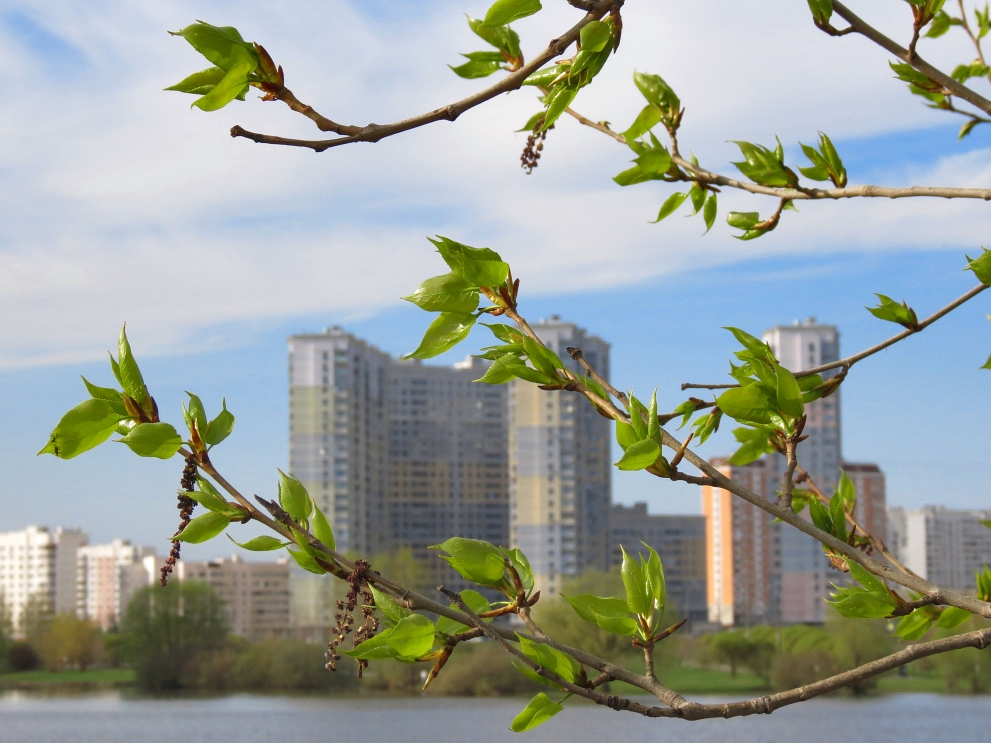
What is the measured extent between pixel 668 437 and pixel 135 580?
207 feet

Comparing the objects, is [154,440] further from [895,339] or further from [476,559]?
[895,339]

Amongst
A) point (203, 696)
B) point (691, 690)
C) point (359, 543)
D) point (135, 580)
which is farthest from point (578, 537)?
point (135, 580)

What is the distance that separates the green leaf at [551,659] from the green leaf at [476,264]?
0.25 metres

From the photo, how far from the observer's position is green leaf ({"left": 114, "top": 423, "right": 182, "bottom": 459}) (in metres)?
0.73

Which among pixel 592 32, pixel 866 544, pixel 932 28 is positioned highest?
pixel 932 28

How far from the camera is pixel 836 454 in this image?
4447 cm

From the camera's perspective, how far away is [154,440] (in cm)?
74

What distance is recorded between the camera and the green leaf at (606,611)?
872 mm

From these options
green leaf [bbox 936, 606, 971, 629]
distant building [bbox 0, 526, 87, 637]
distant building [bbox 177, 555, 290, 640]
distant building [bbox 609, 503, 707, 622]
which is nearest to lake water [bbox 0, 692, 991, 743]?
distant building [bbox 609, 503, 707, 622]

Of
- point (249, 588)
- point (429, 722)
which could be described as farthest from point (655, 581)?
point (249, 588)

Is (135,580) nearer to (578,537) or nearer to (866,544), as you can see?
(578,537)

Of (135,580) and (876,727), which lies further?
(135,580)

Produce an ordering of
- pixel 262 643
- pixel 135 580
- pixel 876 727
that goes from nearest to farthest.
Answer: pixel 876 727 → pixel 262 643 → pixel 135 580

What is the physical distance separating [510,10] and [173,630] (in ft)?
129
